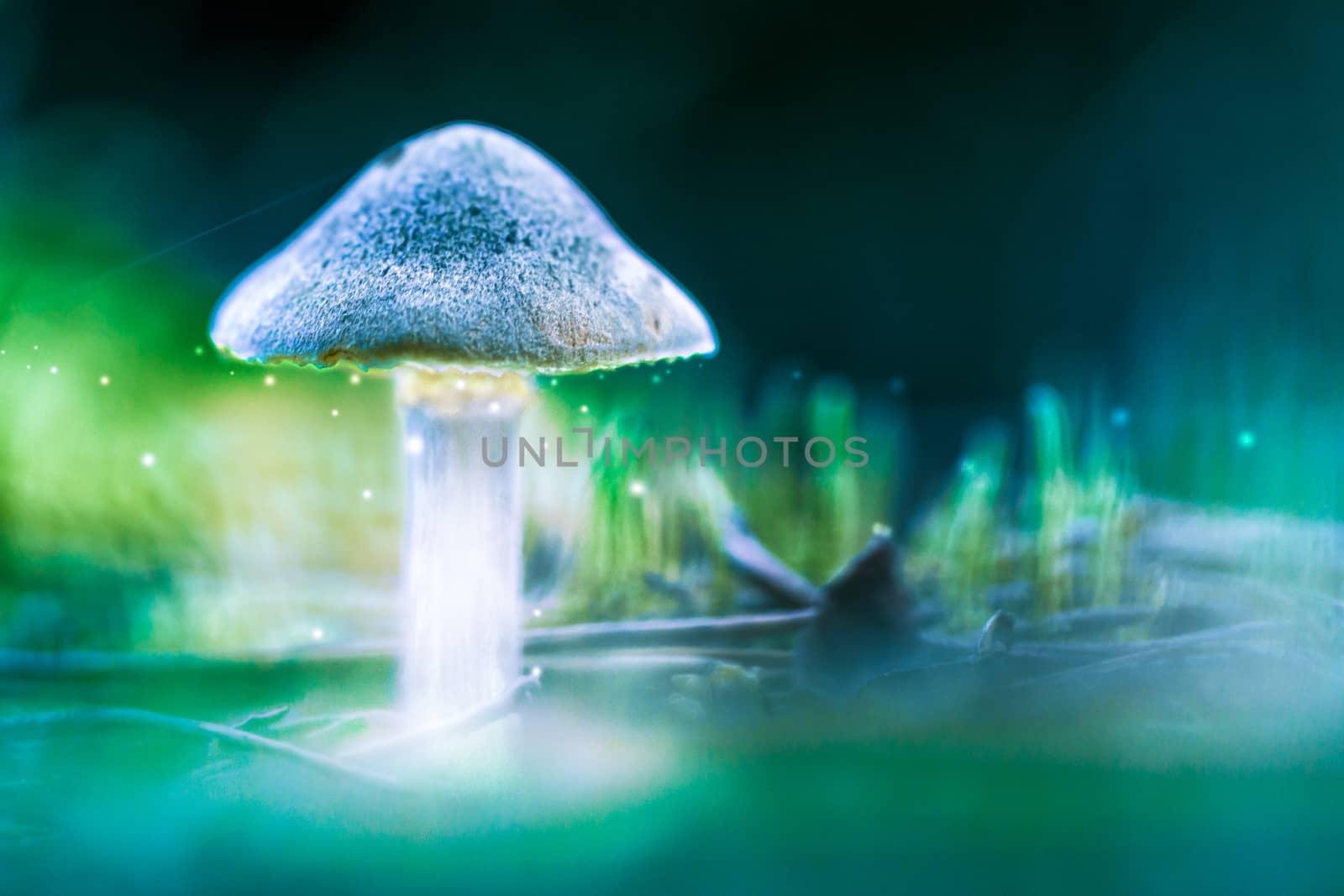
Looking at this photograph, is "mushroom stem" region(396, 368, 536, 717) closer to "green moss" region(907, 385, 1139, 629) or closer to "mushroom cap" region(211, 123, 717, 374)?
"mushroom cap" region(211, 123, 717, 374)

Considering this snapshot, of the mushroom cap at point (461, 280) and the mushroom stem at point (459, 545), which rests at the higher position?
the mushroom cap at point (461, 280)

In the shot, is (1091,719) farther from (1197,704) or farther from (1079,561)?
(1079,561)

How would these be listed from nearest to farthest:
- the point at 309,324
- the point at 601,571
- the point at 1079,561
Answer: the point at 309,324 → the point at 601,571 → the point at 1079,561

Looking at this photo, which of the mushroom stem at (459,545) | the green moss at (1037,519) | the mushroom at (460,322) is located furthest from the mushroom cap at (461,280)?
the green moss at (1037,519)

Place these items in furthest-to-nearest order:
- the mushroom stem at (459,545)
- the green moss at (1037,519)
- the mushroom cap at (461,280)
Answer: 1. the green moss at (1037,519)
2. the mushroom stem at (459,545)
3. the mushroom cap at (461,280)

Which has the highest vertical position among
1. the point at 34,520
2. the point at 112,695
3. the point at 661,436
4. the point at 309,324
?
the point at 309,324

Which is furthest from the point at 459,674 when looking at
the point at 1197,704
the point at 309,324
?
the point at 1197,704

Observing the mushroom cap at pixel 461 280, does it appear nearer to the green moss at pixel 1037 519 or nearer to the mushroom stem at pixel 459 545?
the mushroom stem at pixel 459 545

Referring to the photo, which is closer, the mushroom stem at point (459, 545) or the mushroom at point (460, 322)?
the mushroom at point (460, 322)
